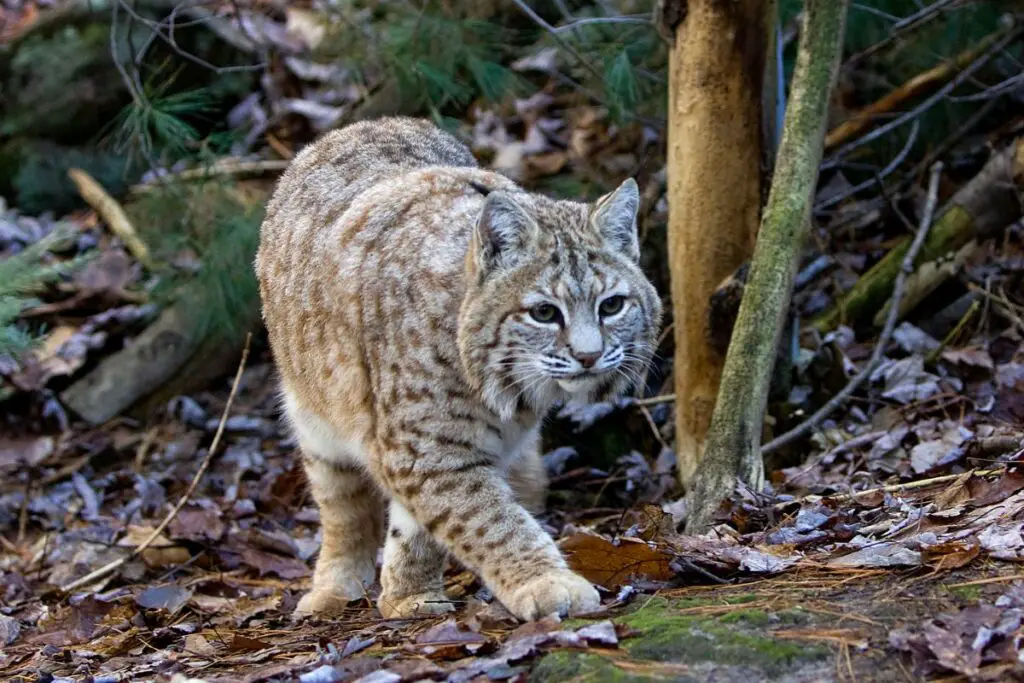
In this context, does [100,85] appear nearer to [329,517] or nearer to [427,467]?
[329,517]

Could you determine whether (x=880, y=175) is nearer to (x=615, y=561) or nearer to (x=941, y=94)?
(x=941, y=94)

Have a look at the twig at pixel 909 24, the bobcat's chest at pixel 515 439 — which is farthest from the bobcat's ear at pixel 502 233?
the twig at pixel 909 24

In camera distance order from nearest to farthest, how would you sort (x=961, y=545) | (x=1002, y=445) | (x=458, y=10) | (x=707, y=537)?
(x=961, y=545) < (x=707, y=537) < (x=1002, y=445) < (x=458, y=10)

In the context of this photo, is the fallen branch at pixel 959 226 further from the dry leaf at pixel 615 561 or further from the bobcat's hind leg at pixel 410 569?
the dry leaf at pixel 615 561

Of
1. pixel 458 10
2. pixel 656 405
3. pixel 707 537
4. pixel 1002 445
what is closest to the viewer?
pixel 707 537

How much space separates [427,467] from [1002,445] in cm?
206

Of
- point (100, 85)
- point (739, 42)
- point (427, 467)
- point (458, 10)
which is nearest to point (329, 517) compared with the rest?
point (427, 467)

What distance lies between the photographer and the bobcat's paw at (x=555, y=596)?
3721 mm

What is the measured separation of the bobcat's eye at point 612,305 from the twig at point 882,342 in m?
1.26

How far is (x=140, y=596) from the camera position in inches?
208

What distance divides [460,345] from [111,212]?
587cm

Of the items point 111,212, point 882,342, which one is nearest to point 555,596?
point 882,342

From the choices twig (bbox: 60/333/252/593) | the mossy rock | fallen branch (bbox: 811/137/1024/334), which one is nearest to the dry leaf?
the mossy rock

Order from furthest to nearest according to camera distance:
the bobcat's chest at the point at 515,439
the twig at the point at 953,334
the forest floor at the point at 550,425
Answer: the twig at the point at 953,334 < the bobcat's chest at the point at 515,439 < the forest floor at the point at 550,425
